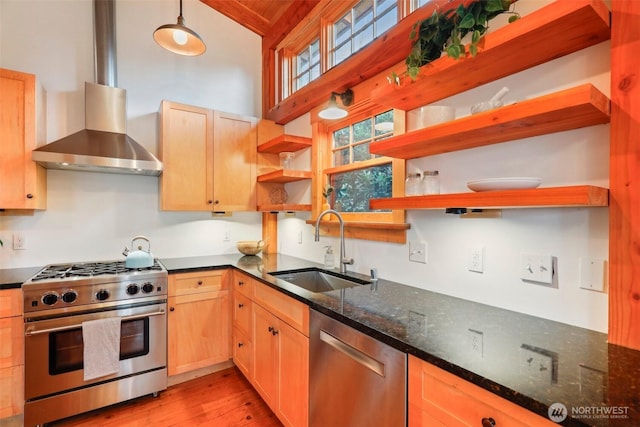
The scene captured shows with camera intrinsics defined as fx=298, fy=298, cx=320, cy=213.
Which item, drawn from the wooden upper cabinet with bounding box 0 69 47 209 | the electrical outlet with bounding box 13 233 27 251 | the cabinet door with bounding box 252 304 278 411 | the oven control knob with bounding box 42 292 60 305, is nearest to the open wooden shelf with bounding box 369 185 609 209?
the cabinet door with bounding box 252 304 278 411

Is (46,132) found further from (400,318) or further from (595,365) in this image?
(595,365)

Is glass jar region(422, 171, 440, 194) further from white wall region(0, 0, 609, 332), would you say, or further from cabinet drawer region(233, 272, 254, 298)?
cabinet drawer region(233, 272, 254, 298)

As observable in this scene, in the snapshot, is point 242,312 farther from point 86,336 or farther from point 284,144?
point 284,144

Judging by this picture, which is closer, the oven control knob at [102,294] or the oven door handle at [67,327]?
the oven door handle at [67,327]

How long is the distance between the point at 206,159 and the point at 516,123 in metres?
2.39

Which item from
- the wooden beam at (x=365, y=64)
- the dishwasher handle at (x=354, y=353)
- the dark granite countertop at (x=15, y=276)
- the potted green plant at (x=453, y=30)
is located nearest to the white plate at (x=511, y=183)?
the potted green plant at (x=453, y=30)

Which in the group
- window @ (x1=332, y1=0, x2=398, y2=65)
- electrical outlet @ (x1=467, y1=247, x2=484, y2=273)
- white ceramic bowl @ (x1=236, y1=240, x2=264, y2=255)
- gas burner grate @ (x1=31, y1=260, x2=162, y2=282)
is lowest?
gas burner grate @ (x1=31, y1=260, x2=162, y2=282)

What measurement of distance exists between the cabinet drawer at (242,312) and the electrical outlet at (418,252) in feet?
4.05

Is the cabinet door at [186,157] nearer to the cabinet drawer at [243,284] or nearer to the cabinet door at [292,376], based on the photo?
the cabinet drawer at [243,284]

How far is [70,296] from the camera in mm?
1904

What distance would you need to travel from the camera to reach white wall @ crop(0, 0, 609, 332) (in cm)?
117

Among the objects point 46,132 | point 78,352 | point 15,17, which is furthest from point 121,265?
point 15,17

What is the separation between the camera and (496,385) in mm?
772

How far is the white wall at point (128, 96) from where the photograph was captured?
231 centimetres
